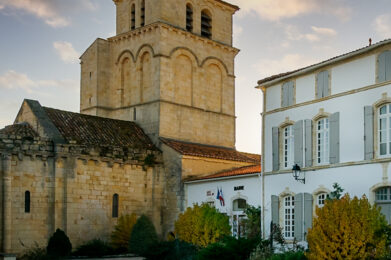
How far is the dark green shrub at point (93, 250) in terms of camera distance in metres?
27.4

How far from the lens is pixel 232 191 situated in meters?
28.3

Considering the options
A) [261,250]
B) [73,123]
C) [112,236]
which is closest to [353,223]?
[261,250]

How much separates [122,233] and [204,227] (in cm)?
643

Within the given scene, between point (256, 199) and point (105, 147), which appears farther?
point (105, 147)

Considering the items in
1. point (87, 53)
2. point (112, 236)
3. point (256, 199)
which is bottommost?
point (112, 236)

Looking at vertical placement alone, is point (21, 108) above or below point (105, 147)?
above

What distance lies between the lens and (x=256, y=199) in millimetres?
26328

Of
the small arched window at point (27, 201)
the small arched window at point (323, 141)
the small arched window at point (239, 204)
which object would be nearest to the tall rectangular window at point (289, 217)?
the small arched window at point (323, 141)

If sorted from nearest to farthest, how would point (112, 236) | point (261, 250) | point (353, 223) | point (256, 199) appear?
point (353, 223), point (261, 250), point (256, 199), point (112, 236)

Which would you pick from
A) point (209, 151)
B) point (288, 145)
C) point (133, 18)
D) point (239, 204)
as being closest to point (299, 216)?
point (288, 145)

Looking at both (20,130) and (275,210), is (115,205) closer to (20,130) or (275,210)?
(20,130)

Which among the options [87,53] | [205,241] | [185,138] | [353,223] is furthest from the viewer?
[87,53]

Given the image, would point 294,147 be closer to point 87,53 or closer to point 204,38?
point 204,38

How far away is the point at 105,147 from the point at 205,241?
8504mm
